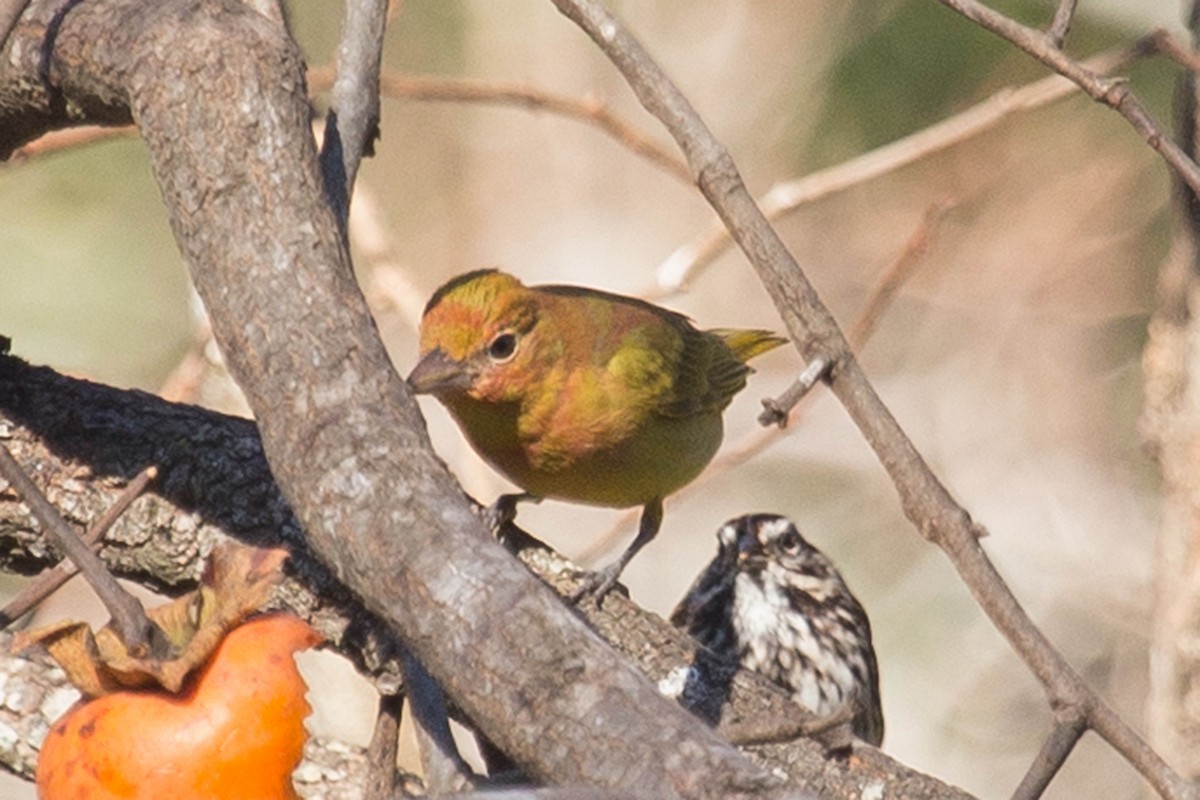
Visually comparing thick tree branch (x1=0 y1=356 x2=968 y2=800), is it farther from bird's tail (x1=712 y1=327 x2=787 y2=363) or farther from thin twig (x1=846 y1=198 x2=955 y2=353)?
bird's tail (x1=712 y1=327 x2=787 y2=363)

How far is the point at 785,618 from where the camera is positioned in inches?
230

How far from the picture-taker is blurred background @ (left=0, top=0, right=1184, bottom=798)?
28.1 feet

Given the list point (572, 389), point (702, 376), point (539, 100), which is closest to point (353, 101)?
point (572, 389)

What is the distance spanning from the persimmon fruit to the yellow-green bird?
1798 millimetres

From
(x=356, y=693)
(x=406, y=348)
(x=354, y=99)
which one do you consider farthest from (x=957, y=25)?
(x=354, y=99)

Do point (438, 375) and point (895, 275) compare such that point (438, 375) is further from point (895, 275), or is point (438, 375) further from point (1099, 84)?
point (1099, 84)

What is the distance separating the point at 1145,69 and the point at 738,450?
16.9 ft

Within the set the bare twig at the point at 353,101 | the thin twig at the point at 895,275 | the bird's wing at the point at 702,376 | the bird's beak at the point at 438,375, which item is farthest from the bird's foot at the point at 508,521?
the thin twig at the point at 895,275

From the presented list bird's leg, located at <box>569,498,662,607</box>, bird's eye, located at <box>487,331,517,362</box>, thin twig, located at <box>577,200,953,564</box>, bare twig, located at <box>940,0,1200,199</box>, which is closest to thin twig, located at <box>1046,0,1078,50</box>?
bare twig, located at <box>940,0,1200,199</box>

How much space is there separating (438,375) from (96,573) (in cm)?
215

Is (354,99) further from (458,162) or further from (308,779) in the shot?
(458,162)

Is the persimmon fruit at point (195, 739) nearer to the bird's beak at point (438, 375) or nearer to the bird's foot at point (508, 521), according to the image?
the bird's foot at point (508, 521)

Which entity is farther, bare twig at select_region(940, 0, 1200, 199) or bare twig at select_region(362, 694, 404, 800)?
bare twig at select_region(940, 0, 1200, 199)

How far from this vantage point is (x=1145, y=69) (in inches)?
372
